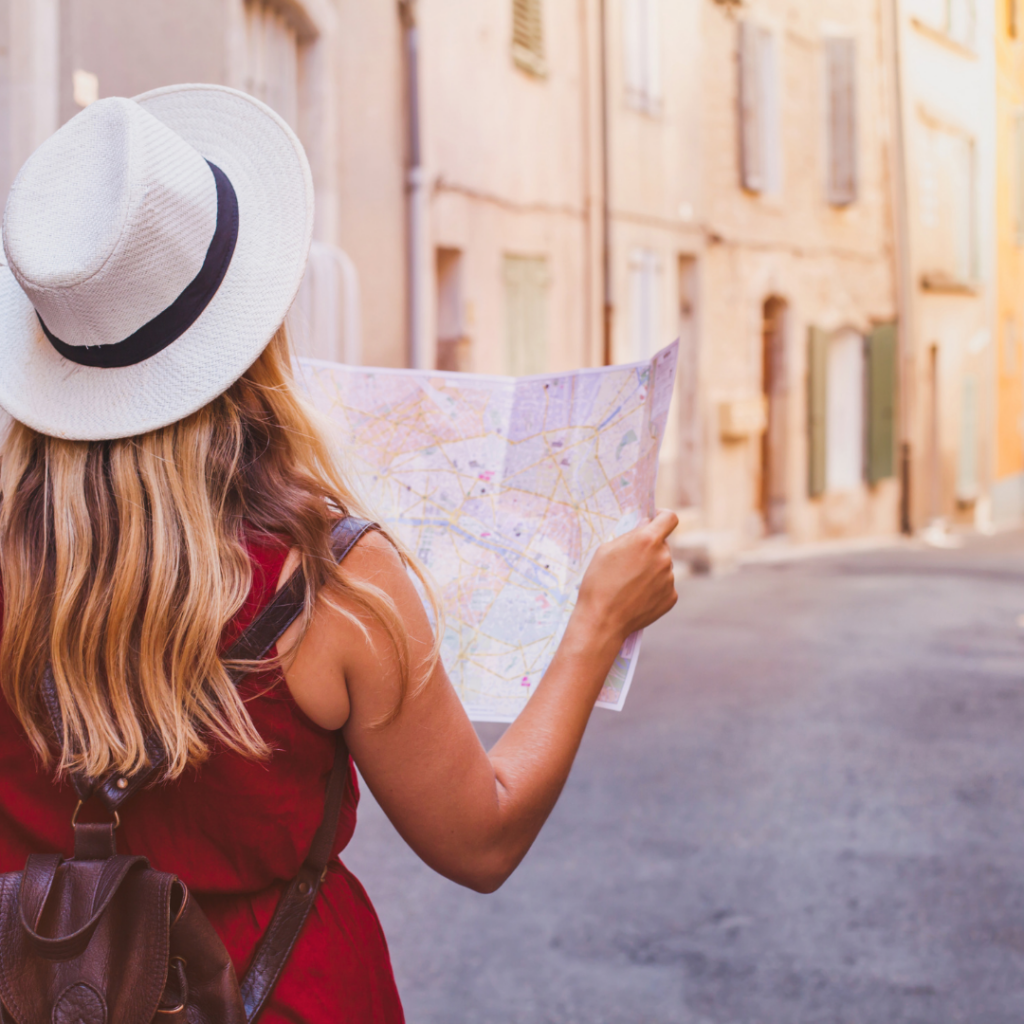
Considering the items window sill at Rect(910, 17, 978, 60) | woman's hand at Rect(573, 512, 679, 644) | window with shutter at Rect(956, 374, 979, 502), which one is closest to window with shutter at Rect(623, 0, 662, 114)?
window sill at Rect(910, 17, 978, 60)

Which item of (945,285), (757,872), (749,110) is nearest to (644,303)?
(749,110)

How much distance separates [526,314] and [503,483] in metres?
9.74

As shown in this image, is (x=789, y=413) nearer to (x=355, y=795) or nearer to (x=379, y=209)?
(x=379, y=209)

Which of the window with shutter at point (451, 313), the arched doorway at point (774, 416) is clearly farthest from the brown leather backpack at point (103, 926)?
the arched doorway at point (774, 416)

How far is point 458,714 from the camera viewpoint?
3.87 ft

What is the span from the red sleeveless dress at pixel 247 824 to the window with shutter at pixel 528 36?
34.1 ft

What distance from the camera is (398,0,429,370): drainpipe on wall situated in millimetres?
9320

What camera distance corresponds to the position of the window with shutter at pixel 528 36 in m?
10.9

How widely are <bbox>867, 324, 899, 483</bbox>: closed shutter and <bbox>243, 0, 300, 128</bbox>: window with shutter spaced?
10.3 meters

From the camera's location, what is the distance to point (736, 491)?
14.3 m

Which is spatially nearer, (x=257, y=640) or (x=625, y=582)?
(x=257, y=640)

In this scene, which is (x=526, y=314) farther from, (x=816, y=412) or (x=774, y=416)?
(x=816, y=412)

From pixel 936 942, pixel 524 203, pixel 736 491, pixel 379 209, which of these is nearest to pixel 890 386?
pixel 736 491

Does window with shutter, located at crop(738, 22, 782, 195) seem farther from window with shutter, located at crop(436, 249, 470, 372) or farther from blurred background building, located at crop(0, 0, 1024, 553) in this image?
window with shutter, located at crop(436, 249, 470, 372)
